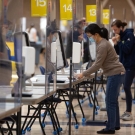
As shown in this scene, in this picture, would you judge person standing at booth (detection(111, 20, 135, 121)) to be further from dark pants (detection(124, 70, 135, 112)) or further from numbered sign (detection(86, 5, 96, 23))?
numbered sign (detection(86, 5, 96, 23))

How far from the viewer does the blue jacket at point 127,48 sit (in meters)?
8.50

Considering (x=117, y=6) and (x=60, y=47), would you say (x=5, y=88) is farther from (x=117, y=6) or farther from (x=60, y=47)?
(x=117, y=6)

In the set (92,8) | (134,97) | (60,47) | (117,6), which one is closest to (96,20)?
(92,8)

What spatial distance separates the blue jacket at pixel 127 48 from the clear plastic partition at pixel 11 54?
12.6 feet

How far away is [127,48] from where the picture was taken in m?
8.50

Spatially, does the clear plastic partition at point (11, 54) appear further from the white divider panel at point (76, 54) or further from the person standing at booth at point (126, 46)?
the person standing at booth at point (126, 46)

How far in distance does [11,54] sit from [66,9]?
3566 mm

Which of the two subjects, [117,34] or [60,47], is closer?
[60,47]

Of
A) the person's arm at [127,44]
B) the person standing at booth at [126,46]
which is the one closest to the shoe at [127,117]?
the person standing at booth at [126,46]

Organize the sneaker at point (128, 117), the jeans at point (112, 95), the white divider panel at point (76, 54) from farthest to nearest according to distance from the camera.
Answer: the sneaker at point (128, 117) < the white divider panel at point (76, 54) < the jeans at point (112, 95)

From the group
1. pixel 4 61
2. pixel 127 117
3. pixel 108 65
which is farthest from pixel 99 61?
pixel 4 61

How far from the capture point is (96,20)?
10.3 metres

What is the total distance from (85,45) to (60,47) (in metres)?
2.57

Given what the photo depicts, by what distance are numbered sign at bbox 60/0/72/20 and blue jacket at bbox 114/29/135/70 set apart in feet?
3.05
